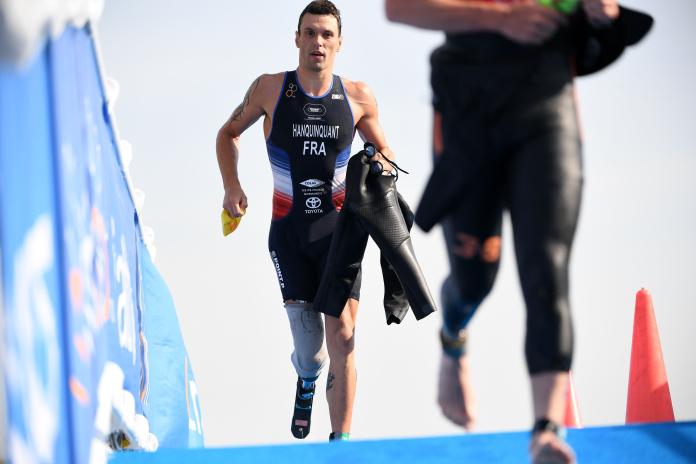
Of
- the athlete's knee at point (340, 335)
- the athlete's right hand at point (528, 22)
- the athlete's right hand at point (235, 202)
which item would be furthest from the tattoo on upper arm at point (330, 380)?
the athlete's right hand at point (528, 22)

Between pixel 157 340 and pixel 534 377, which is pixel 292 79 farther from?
pixel 534 377

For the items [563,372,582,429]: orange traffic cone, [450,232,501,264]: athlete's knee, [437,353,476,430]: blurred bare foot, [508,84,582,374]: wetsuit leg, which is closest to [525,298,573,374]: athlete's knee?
[508,84,582,374]: wetsuit leg

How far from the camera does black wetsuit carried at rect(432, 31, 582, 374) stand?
8.14 ft

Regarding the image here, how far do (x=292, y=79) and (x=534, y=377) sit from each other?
3573mm

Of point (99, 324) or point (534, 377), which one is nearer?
point (534, 377)

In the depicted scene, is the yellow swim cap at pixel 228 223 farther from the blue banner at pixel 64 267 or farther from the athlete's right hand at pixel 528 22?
the athlete's right hand at pixel 528 22

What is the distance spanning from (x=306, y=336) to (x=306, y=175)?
0.94 metres

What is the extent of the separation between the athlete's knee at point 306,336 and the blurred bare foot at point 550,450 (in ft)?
10.7

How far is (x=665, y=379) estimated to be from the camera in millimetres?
5164

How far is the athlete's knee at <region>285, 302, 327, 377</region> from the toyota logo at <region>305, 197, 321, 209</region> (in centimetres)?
57

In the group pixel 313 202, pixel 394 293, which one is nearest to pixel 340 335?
pixel 394 293

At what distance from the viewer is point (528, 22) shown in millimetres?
2506

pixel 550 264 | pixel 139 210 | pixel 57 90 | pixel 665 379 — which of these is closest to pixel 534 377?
pixel 550 264

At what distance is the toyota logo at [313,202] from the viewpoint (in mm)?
5633
